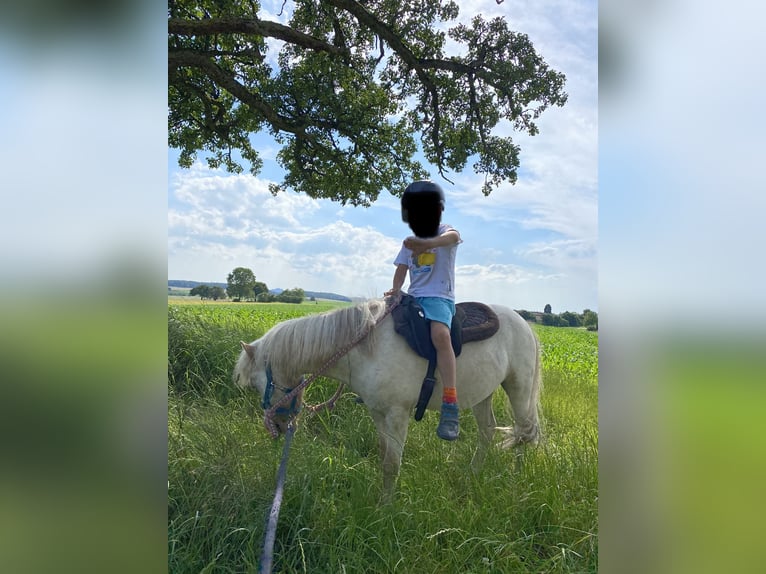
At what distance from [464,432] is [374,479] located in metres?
1.91

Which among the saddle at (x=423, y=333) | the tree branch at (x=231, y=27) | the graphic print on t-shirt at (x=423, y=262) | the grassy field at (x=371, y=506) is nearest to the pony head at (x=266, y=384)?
the grassy field at (x=371, y=506)

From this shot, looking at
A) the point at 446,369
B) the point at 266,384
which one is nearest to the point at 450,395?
the point at 446,369

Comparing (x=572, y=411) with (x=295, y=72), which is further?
(x=295, y=72)

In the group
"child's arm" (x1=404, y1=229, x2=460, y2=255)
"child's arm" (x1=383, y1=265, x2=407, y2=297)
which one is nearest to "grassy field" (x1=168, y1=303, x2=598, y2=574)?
"child's arm" (x1=383, y1=265, x2=407, y2=297)

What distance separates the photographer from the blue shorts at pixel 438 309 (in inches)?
117

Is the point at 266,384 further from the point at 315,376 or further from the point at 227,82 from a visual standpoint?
the point at 227,82

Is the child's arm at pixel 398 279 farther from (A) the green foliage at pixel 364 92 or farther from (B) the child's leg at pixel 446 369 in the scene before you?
(A) the green foliage at pixel 364 92

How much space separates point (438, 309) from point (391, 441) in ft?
3.41

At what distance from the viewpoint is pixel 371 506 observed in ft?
8.83

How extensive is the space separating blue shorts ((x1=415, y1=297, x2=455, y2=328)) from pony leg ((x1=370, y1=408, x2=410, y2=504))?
29.6 inches

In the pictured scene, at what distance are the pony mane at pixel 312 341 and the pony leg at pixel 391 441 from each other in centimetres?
54
